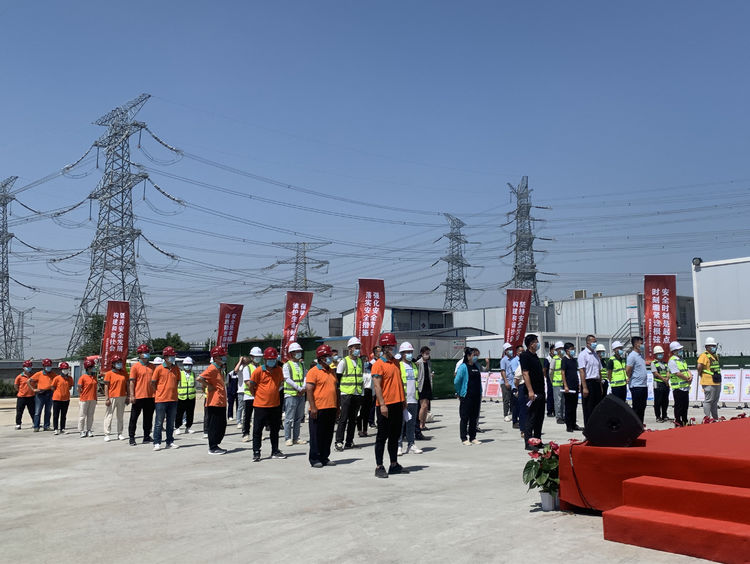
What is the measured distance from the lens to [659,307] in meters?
25.3

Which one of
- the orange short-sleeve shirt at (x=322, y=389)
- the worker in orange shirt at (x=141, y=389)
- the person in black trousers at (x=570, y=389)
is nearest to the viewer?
the orange short-sleeve shirt at (x=322, y=389)

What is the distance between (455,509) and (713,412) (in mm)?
9760

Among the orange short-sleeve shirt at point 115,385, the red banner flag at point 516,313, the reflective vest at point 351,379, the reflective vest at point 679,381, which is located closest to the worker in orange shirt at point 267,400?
the reflective vest at point 351,379

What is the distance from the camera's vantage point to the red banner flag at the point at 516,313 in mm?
29391

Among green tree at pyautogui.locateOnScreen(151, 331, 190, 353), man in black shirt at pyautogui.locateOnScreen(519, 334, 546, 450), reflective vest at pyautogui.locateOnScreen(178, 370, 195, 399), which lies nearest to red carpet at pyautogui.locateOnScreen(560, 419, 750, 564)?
man in black shirt at pyautogui.locateOnScreen(519, 334, 546, 450)

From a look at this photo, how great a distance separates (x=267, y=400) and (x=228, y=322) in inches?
781

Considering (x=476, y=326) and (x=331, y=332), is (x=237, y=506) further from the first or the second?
(x=331, y=332)

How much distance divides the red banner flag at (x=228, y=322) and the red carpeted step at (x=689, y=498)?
2614cm

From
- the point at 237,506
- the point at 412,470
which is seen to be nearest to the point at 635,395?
the point at 412,470

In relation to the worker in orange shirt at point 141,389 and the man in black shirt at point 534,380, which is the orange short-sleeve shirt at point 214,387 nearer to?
the worker in orange shirt at point 141,389

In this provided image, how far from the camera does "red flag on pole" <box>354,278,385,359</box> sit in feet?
88.9

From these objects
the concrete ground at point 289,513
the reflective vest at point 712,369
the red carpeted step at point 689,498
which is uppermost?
the reflective vest at point 712,369

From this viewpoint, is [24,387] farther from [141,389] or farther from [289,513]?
[289,513]

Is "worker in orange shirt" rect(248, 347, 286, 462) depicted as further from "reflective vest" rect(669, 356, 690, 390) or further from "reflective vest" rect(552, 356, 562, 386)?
"reflective vest" rect(669, 356, 690, 390)
